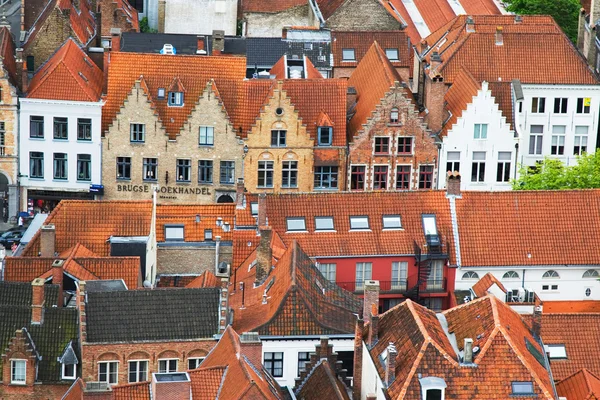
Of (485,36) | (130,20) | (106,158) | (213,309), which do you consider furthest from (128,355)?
(130,20)

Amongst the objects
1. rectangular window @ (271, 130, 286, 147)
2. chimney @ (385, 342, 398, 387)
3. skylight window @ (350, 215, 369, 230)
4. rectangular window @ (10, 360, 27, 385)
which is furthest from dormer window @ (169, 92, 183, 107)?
chimney @ (385, 342, 398, 387)

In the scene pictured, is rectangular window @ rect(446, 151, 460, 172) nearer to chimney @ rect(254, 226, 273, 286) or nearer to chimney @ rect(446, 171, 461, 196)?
chimney @ rect(446, 171, 461, 196)

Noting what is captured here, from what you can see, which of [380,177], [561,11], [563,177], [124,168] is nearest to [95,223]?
[124,168]

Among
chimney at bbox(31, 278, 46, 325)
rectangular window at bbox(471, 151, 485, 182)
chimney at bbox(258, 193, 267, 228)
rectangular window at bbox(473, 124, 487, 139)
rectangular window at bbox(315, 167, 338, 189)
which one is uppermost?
rectangular window at bbox(473, 124, 487, 139)

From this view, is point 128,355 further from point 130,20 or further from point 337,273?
point 130,20

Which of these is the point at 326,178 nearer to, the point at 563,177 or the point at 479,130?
the point at 479,130
